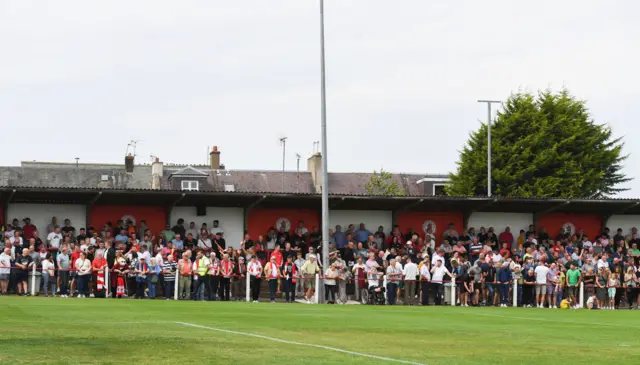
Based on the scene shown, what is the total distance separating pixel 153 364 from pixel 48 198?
88.0 feet

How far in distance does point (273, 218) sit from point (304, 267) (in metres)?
5.63

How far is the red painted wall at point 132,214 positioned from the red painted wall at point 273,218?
3293mm

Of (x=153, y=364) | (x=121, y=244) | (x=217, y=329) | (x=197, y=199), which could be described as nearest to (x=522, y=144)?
(x=197, y=199)

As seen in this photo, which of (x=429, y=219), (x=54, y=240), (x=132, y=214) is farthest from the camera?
(x=429, y=219)

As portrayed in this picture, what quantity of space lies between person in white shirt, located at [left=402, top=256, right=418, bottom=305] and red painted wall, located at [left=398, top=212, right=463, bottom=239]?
277 inches

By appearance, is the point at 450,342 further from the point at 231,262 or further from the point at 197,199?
the point at 197,199

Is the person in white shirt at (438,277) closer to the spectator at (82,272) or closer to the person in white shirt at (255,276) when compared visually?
the person in white shirt at (255,276)

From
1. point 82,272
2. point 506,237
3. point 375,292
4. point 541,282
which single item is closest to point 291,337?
point 82,272

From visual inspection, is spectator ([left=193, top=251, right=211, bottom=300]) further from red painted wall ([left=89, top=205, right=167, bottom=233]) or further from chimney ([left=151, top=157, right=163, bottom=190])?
chimney ([left=151, top=157, right=163, bottom=190])

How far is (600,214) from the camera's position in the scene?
141 ft

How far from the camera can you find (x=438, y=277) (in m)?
34.0

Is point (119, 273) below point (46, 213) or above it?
below

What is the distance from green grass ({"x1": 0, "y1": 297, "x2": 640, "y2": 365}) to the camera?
39.6 ft

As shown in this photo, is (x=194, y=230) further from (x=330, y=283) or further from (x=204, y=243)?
(x=330, y=283)
